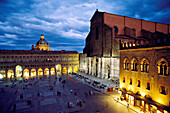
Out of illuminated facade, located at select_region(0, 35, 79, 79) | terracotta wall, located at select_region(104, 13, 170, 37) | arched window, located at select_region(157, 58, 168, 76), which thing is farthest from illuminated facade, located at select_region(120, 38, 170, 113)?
illuminated facade, located at select_region(0, 35, 79, 79)

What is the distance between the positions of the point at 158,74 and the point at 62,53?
159 ft

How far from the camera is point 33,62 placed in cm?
5191

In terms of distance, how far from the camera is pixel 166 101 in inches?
585

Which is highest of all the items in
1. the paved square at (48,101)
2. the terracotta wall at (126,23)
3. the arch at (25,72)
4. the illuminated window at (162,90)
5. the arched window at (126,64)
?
the terracotta wall at (126,23)

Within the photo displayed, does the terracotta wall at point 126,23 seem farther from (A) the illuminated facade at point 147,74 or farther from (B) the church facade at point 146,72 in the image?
(A) the illuminated facade at point 147,74

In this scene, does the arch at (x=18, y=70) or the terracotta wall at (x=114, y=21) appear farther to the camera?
the arch at (x=18, y=70)

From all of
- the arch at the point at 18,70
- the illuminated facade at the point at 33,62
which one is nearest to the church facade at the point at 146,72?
the illuminated facade at the point at 33,62

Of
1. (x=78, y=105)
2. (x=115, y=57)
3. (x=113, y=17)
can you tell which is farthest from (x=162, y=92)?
(x=113, y=17)

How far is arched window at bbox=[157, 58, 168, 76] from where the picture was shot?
15.3 m

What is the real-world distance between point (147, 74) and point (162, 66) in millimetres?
2859

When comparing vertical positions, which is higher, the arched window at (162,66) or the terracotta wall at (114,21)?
the terracotta wall at (114,21)

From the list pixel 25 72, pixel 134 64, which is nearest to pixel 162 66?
pixel 134 64

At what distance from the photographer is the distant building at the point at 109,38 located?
41.2m

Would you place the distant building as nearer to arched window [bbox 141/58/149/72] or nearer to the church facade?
the church facade
